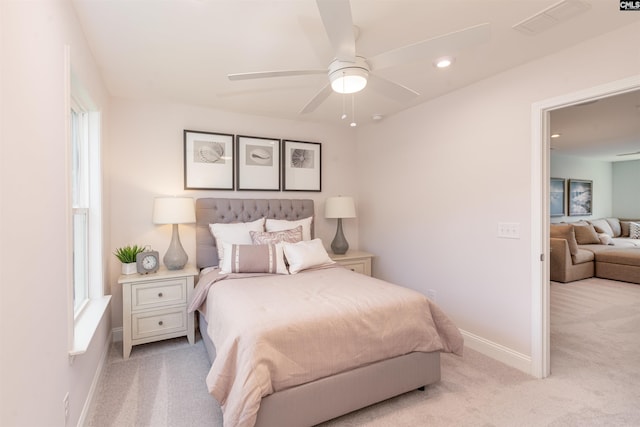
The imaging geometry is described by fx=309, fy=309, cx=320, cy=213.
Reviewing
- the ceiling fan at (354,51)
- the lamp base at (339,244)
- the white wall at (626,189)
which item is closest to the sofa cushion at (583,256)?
the white wall at (626,189)

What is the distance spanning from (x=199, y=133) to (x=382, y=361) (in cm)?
291

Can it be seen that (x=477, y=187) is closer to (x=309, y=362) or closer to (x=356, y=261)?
(x=356, y=261)

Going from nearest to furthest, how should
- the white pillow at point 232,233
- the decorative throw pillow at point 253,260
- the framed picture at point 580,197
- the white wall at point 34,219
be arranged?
1. the white wall at point 34,219
2. the decorative throw pillow at point 253,260
3. the white pillow at point 232,233
4. the framed picture at point 580,197

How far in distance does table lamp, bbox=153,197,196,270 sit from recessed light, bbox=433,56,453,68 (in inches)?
99.5

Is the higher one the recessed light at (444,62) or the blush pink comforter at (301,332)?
the recessed light at (444,62)

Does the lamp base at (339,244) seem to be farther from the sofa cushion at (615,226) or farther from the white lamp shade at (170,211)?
the sofa cushion at (615,226)

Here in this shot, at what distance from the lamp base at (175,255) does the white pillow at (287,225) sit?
90 centimetres

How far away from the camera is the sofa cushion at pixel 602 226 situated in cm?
656

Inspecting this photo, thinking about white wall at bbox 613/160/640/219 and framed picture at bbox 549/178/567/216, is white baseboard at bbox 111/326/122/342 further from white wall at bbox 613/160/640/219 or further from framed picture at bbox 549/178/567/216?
white wall at bbox 613/160/640/219

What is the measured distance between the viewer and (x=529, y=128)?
2430mm

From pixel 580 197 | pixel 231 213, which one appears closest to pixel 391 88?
pixel 231 213

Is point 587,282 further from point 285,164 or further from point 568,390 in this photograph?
point 285,164

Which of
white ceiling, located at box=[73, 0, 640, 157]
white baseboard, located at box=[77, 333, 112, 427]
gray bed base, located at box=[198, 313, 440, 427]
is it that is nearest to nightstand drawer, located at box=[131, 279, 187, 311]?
white baseboard, located at box=[77, 333, 112, 427]

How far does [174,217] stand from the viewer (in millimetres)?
2949
